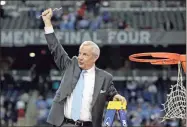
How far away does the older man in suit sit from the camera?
17.8 ft

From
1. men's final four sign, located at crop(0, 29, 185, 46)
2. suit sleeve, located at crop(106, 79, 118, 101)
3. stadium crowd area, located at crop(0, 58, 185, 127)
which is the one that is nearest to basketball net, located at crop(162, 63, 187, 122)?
suit sleeve, located at crop(106, 79, 118, 101)

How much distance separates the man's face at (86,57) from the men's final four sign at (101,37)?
1259 cm

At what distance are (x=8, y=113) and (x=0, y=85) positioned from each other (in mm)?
2205

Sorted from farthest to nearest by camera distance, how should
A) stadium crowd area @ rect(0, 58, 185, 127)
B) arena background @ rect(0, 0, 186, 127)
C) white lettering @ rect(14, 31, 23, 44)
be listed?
white lettering @ rect(14, 31, 23, 44) → arena background @ rect(0, 0, 186, 127) → stadium crowd area @ rect(0, 58, 185, 127)

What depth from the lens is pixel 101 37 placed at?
18.2 m

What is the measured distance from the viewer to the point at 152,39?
59.8 ft

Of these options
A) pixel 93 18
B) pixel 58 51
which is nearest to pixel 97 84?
pixel 58 51

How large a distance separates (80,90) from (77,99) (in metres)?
0.10

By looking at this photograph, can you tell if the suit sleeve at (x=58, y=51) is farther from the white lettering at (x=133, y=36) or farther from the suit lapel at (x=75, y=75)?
the white lettering at (x=133, y=36)

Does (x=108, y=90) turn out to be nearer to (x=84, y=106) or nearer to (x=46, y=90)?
(x=84, y=106)

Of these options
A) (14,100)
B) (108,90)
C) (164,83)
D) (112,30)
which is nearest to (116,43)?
(112,30)

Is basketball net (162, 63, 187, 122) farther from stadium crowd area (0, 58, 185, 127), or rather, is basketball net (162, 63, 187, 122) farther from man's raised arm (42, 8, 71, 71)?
stadium crowd area (0, 58, 185, 127)

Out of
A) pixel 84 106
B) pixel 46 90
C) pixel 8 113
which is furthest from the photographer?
pixel 46 90

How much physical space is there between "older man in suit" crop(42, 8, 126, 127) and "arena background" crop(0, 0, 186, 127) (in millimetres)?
10870
